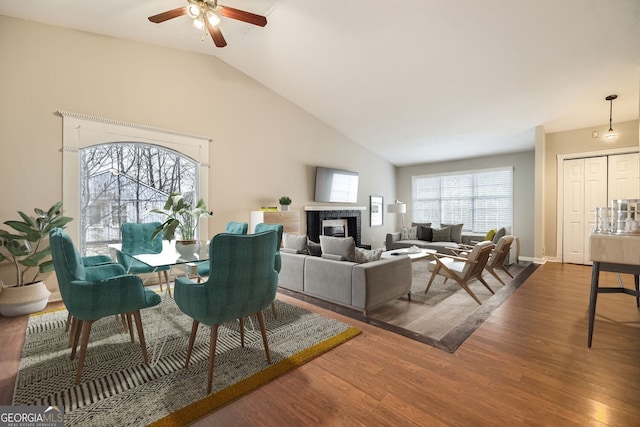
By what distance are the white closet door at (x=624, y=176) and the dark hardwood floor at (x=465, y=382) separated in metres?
3.73

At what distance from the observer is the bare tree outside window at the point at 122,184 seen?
3.86 metres

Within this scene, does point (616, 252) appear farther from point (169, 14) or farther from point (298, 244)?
point (169, 14)

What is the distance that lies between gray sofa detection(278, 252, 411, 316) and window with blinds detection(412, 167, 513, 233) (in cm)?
505

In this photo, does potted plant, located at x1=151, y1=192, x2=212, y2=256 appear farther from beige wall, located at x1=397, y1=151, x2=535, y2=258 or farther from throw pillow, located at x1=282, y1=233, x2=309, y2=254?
beige wall, located at x1=397, y1=151, x2=535, y2=258

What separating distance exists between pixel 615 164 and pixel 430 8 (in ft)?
16.1

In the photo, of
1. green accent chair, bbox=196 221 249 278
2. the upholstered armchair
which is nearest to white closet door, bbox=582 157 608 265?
the upholstered armchair

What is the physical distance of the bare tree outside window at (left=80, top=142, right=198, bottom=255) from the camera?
3.86 meters

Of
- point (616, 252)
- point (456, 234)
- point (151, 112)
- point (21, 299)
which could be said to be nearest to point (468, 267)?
point (616, 252)

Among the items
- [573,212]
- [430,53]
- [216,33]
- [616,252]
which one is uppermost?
[430,53]

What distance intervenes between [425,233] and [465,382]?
5.38m

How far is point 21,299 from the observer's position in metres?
2.99

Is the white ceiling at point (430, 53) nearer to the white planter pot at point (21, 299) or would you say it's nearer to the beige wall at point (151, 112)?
the beige wall at point (151, 112)

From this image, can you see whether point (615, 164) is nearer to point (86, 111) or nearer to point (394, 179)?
point (394, 179)

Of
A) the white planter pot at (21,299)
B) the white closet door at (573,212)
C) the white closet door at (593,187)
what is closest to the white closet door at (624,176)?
the white closet door at (593,187)
